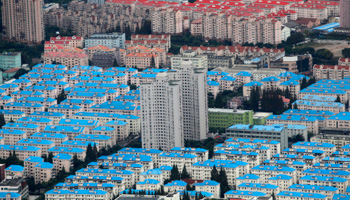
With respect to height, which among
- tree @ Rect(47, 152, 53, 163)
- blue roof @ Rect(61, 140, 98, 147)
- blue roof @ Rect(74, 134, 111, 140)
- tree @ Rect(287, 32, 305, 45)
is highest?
tree @ Rect(287, 32, 305, 45)

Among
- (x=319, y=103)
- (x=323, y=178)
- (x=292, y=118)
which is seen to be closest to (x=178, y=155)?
(x=323, y=178)

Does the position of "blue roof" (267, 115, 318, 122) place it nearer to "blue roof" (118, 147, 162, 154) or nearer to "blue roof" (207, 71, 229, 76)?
"blue roof" (118, 147, 162, 154)

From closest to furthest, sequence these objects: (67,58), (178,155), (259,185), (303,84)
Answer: (259,185)
(178,155)
(303,84)
(67,58)

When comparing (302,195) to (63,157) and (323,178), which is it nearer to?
(323,178)

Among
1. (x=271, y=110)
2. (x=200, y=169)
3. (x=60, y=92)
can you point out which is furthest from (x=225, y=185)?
(x=60, y=92)

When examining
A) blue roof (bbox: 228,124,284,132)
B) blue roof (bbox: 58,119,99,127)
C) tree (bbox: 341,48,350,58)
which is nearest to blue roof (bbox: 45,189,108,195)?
blue roof (bbox: 58,119,99,127)

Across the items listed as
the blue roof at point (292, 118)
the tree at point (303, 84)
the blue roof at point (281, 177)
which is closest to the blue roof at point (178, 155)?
the blue roof at point (281, 177)
